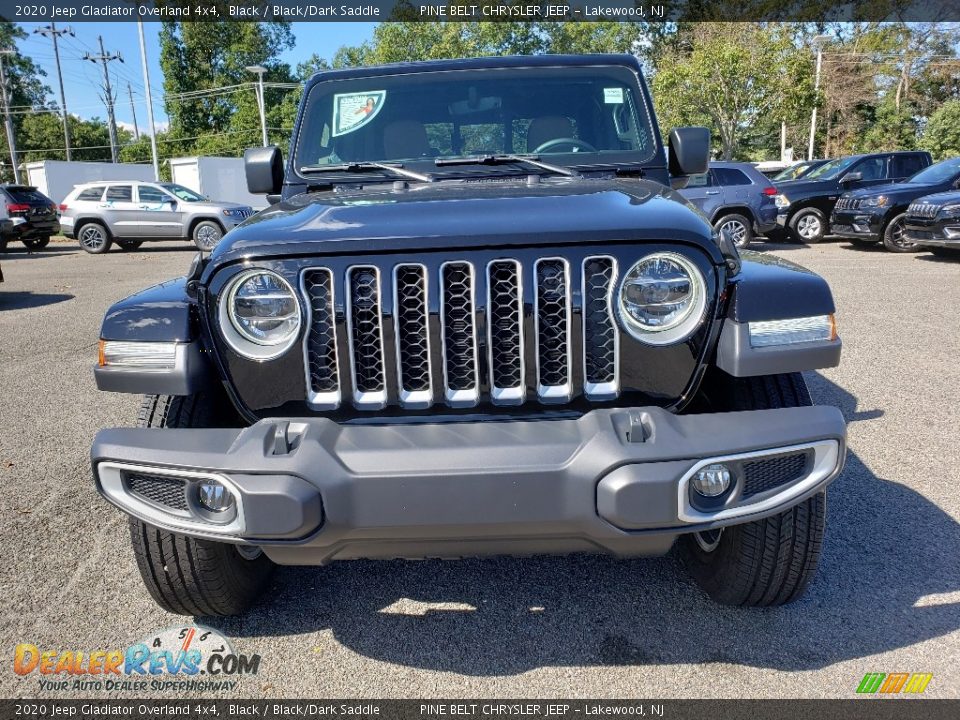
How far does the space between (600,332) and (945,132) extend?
39.3 metres

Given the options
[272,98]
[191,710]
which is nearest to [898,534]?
[191,710]

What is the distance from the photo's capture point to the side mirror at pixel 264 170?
3.42 metres

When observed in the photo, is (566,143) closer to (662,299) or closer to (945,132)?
(662,299)

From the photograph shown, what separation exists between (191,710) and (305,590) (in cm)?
63

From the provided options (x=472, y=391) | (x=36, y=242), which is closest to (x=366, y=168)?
(x=472, y=391)

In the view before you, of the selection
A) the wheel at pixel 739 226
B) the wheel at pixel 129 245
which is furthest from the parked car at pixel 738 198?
the wheel at pixel 129 245

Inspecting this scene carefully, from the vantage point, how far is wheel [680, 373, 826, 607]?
222cm

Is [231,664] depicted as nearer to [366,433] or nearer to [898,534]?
[366,433]

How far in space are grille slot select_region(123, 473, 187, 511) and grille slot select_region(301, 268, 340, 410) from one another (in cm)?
42

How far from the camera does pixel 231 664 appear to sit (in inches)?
93.4

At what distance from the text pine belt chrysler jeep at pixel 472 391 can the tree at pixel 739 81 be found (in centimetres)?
3082

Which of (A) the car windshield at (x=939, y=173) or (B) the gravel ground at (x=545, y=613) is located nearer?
(B) the gravel ground at (x=545, y=613)

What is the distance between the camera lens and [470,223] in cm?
203

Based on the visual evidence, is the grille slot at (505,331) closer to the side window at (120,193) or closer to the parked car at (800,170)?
the parked car at (800,170)
